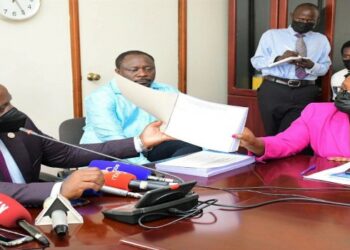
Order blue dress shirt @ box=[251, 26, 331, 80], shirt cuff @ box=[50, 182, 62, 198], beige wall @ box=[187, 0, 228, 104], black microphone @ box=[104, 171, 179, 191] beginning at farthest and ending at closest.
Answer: beige wall @ box=[187, 0, 228, 104], blue dress shirt @ box=[251, 26, 331, 80], black microphone @ box=[104, 171, 179, 191], shirt cuff @ box=[50, 182, 62, 198]

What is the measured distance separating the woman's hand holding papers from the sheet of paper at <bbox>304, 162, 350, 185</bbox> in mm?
261

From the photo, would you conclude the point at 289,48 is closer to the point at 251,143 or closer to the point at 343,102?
the point at 343,102

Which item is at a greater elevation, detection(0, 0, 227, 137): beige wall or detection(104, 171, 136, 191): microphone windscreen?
detection(0, 0, 227, 137): beige wall

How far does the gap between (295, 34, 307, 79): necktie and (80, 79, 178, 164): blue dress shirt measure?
3.85 feet

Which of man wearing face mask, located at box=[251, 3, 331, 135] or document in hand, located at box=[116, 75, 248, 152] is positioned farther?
man wearing face mask, located at box=[251, 3, 331, 135]

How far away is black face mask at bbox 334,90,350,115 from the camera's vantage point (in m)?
1.98

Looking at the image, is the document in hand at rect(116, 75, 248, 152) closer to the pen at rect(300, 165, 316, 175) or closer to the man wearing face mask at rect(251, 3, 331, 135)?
the pen at rect(300, 165, 316, 175)

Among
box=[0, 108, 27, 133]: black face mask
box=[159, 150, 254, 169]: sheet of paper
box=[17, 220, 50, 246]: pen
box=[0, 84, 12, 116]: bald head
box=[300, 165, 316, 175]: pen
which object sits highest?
box=[0, 84, 12, 116]: bald head

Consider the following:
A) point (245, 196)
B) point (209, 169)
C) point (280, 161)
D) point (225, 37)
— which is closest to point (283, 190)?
point (245, 196)

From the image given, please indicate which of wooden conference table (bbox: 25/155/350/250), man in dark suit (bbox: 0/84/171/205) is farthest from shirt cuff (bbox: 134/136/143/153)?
wooden conference table (bbox: 25/155/350/250)

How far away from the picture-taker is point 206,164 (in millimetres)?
1786

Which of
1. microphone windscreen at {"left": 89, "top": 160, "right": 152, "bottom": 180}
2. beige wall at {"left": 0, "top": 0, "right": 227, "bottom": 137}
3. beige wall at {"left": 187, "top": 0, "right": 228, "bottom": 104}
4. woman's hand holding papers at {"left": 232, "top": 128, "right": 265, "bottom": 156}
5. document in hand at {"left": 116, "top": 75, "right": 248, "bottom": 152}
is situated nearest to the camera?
microphone windscreen at {"left": 89, "top": 160, "right": 152, "bottom": 180}

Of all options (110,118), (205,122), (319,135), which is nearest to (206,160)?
(205,122)

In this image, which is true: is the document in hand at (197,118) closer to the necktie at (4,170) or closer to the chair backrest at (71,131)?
the necktie at (4,170)
